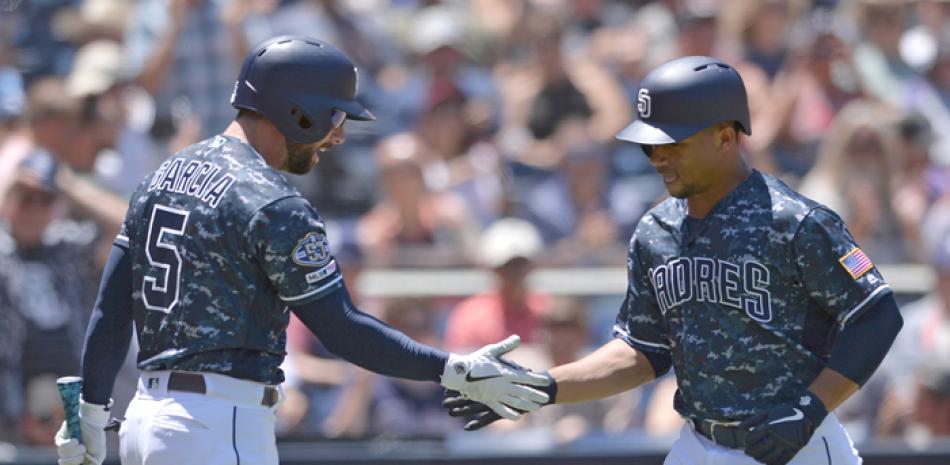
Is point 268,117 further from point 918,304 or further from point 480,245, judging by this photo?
point 918,304

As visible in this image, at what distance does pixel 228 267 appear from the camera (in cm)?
389

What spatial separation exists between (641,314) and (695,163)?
54cm

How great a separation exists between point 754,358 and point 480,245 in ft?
12.7

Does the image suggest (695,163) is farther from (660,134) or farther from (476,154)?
(476,154)

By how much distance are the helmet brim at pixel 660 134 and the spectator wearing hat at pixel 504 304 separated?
3.13m

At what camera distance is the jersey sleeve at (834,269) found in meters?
3.89

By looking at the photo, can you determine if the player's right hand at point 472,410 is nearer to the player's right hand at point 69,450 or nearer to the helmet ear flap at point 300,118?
the helmet ear flap at point 300,118

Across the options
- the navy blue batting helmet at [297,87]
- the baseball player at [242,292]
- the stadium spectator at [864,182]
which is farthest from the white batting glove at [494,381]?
the stadium spectator at [864,182]

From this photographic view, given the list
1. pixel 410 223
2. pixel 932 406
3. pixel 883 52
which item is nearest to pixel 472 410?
pixel 932 406

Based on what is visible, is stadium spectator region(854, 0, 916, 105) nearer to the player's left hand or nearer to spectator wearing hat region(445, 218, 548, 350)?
spectator wearing hat region(445, 218, 548, 350)

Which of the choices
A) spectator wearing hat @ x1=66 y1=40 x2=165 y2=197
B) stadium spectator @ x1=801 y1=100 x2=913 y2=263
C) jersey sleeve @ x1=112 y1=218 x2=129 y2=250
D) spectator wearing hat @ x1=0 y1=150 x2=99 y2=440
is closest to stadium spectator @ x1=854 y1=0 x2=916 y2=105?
stadium spectator @ x1=801 y1=100 x2=913 y2=263

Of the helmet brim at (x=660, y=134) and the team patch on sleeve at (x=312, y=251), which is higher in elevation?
the helmet brim at (x=660, y=134)

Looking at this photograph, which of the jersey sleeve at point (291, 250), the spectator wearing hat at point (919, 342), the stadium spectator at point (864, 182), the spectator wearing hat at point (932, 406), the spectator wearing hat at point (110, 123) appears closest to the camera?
the jersey sleeve at point (291, 250)

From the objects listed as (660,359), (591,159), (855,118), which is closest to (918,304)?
(855,118)
